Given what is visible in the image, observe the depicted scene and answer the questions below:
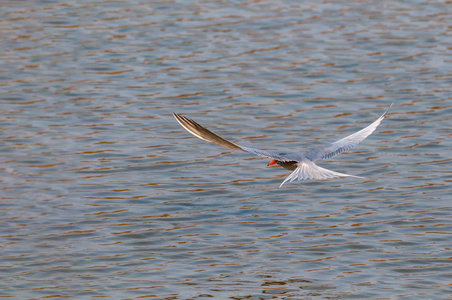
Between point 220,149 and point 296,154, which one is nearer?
point 296,154

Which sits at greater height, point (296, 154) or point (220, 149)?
point (296, 154)

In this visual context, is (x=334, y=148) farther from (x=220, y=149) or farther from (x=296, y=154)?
(x=220, y=149)

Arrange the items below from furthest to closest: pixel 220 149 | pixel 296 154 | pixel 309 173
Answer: pixel 220 149
pixel 296 154
pixel 309 173

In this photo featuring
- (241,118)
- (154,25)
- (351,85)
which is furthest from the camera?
(154,25)

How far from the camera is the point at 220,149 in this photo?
11.6 metres

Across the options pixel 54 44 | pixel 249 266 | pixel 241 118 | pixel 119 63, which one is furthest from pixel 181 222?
pixel 54 44

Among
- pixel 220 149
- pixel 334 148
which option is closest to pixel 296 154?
pixel 334 148

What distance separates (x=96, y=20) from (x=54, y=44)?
1.50 meters

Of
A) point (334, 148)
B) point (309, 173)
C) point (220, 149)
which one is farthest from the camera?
point (220, 149)

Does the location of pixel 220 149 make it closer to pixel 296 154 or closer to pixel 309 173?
pixel 296 154

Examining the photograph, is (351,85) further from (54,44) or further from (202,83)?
(54,44)

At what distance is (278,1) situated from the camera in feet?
60.0

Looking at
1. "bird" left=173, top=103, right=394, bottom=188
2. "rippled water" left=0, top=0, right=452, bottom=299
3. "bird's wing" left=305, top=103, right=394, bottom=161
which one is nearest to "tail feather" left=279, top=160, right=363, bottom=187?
"bird" left=173, top=103, right=394, bottom=188

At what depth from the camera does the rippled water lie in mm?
8172
